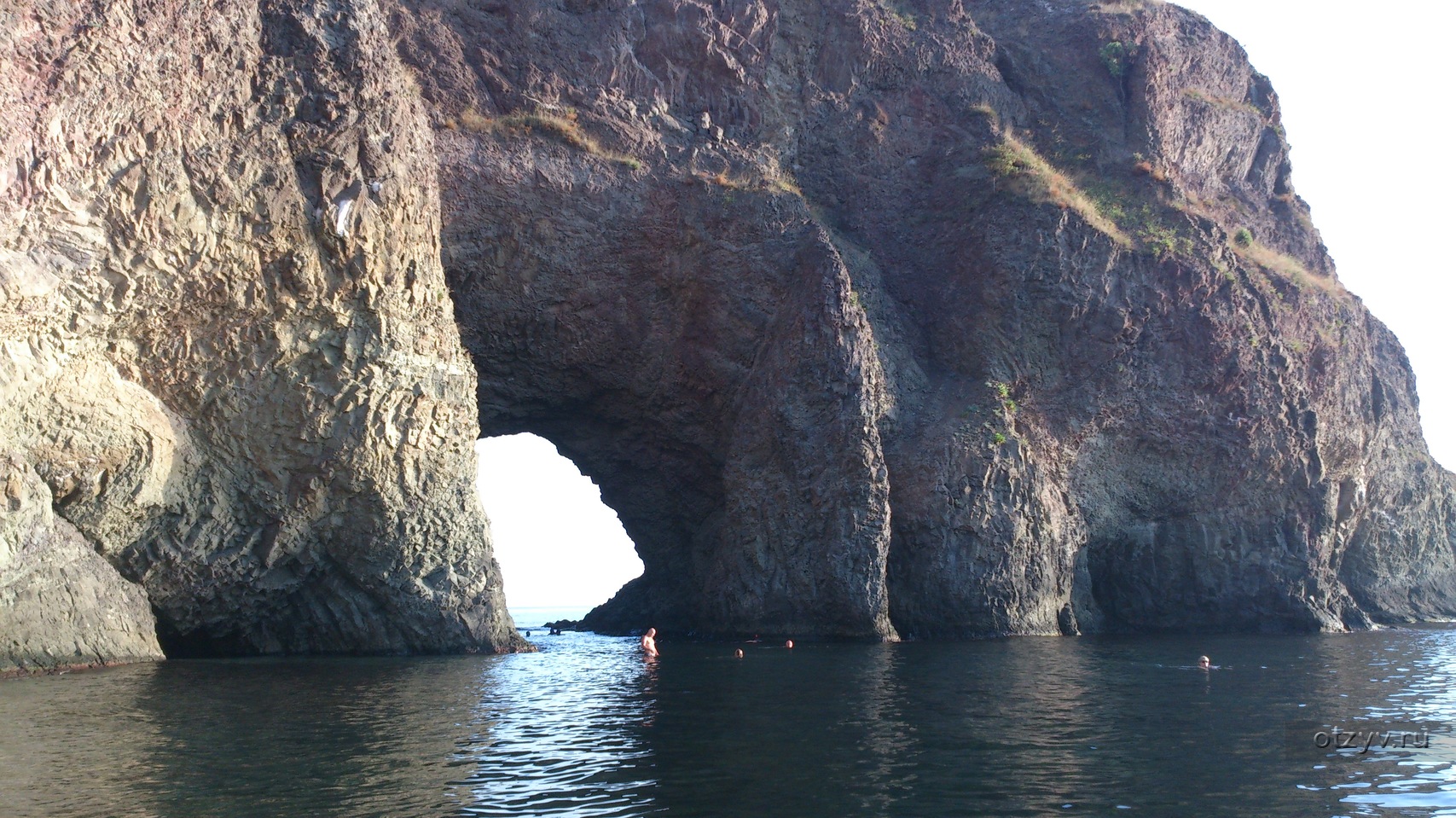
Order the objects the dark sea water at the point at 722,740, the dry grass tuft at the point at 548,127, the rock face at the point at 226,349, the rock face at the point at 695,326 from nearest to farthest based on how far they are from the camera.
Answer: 1. the dark sea water at the point at 722,740
2. the rock face at the point at 226,349
3. the rock face at the point at 695,326
4. the dry grass tuft at the point at 548,127

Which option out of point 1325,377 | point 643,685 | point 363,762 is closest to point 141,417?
point 643,685

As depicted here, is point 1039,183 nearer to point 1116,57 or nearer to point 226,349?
point 1116,57

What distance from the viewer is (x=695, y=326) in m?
37.6

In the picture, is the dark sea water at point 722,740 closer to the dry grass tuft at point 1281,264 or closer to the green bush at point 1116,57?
the dry grass tuft at point 1281,264

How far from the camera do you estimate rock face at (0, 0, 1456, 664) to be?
24.1m

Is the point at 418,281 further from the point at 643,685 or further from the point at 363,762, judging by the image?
the point at 363,762

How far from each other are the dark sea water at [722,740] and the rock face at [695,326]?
15.4ft

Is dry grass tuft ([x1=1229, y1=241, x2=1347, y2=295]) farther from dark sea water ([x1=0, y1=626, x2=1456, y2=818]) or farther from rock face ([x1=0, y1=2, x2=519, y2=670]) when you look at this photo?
rock face ([x1=0, y1=2, x2=519, y2=670])

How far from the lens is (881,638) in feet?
110

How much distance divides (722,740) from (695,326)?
79.0 ft

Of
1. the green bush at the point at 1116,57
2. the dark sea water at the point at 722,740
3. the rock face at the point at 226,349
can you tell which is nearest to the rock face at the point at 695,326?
the rock face at the point at 226,349

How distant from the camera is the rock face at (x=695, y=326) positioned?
2414cm

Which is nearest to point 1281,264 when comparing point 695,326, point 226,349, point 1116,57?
point 1116,57

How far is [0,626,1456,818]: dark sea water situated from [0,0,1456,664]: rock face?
4.69 m
